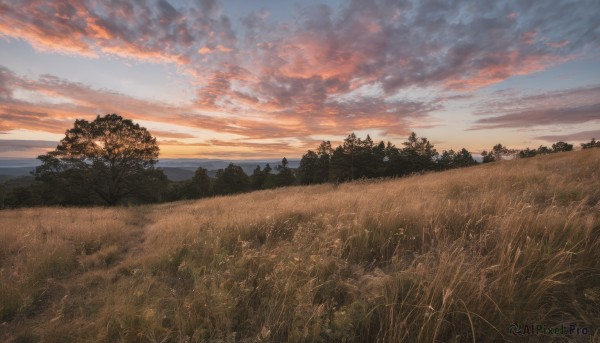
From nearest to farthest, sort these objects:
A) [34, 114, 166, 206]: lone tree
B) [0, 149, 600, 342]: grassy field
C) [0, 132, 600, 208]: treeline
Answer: [0, 149, 600, 342]: grassy field, [34, 114, 166, 206]: lone tree, [0, 132, 600, 208]: treeline

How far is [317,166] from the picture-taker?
227ft

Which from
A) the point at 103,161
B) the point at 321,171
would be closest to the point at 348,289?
the point at 103,161

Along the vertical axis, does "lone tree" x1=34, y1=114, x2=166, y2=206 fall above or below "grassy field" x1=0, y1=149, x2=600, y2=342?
above

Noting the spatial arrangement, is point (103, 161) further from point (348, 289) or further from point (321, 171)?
point (321, 171)

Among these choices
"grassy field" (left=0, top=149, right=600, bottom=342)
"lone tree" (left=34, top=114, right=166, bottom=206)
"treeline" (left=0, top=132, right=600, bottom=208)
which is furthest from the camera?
"treeline" (left=0, top=132, right=600, bottom=208)

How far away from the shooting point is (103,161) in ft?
81.9

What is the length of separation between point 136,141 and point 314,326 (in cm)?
2887

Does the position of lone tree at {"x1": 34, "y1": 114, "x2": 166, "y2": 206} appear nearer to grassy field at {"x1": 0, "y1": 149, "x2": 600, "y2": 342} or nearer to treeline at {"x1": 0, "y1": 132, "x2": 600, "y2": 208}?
treeline at {"x1": 0, "y1": 132, "x2": 600, "y2": 208}

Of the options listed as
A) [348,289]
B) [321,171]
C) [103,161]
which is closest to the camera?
[348,289]

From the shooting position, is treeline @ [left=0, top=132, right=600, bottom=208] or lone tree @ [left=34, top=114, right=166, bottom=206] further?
treeline @ [left=0, top=132, right=600, bottom=208]

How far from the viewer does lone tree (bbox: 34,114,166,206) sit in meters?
24.1

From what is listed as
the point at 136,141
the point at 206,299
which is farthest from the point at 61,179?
the point at 206,299

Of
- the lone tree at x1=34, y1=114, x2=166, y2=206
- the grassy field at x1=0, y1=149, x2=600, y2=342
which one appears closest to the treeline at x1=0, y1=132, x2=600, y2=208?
the lone tree at x1=34, y1=114, x2=166, y2=206

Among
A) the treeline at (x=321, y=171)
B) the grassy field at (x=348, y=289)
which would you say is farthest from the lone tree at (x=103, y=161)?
the grassy field at (x=348, y=289)
